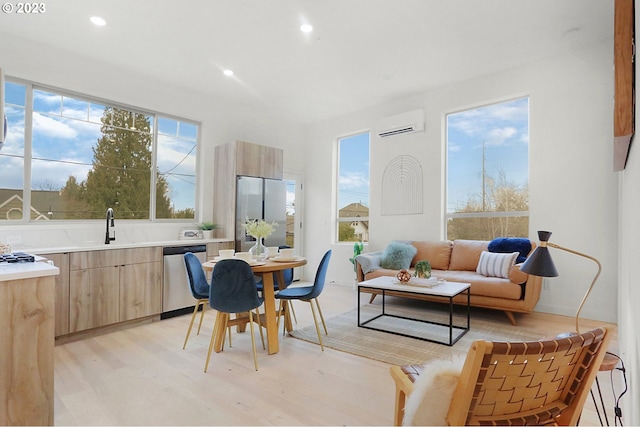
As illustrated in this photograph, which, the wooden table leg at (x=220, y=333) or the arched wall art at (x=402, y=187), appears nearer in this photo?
the wooden table leg at (x=220, y=333)

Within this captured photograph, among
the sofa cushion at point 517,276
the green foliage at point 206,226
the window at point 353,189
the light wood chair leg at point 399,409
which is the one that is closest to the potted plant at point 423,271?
the sofa cushion at point 517,276

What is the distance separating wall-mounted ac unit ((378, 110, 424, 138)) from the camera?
5.14m

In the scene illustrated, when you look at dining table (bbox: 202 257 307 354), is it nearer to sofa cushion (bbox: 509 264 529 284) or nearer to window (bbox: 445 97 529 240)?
sofa cushion (bbox: 509 264 529 284)

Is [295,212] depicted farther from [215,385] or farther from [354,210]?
[215,385]

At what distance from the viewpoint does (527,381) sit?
1023mm

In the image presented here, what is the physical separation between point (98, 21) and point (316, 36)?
208 centimetres

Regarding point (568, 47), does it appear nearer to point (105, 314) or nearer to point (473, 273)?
point (473, 273)

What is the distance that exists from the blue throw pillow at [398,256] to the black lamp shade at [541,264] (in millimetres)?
2978

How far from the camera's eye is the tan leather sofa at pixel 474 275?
3574 millimetres

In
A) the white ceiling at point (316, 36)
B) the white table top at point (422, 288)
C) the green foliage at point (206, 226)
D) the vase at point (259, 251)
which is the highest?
the white ceiling at point (316, 36)

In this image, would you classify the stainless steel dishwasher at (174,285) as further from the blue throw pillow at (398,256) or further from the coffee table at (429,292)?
the blue throw pillow at (398,256)

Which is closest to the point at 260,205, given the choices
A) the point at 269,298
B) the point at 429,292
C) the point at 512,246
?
the point at 269,298

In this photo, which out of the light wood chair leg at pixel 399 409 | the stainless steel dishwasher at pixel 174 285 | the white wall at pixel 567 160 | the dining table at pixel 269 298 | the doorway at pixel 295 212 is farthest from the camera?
the doorway at pixel 295 212

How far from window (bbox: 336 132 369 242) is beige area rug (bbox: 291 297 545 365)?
78.6 inches
